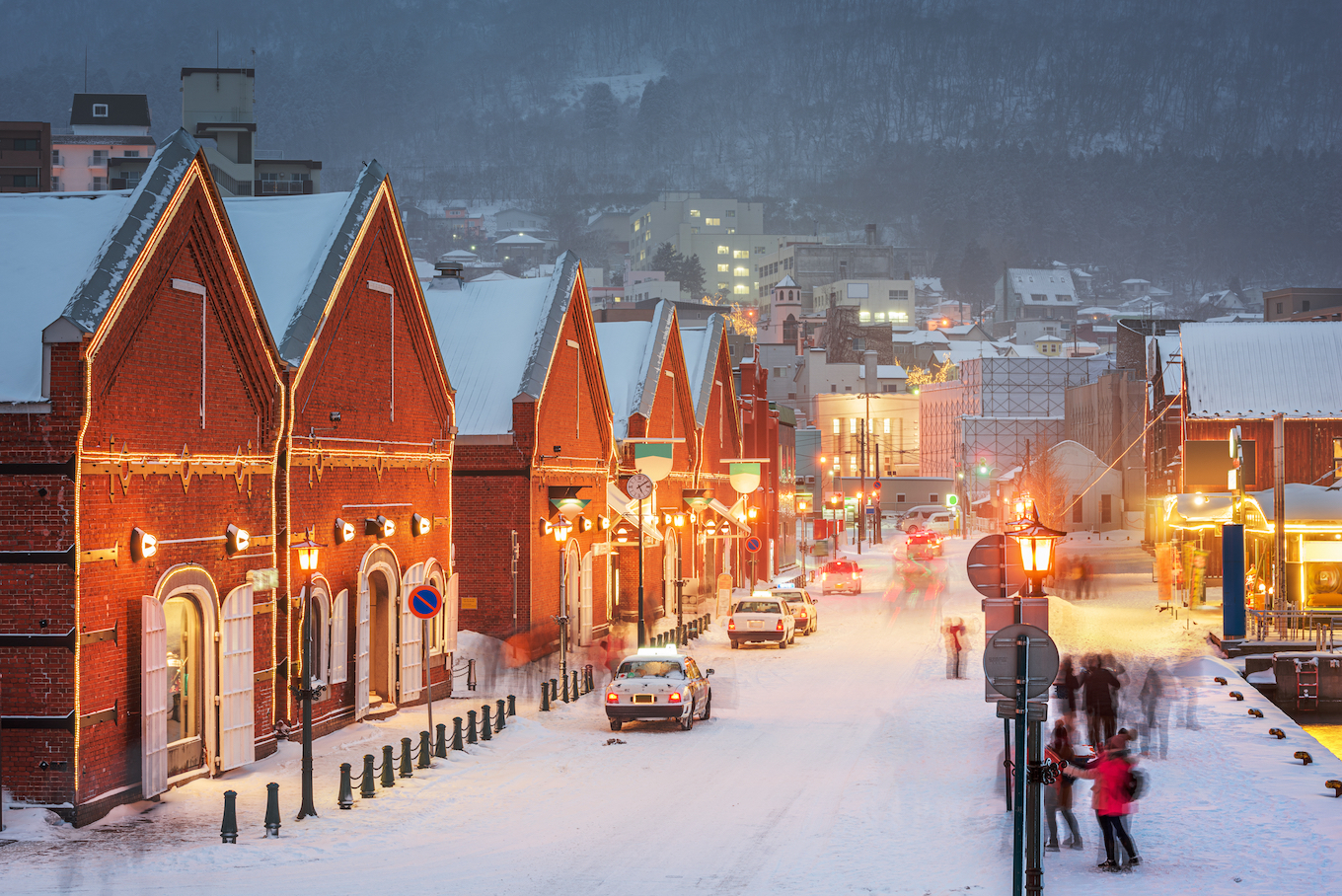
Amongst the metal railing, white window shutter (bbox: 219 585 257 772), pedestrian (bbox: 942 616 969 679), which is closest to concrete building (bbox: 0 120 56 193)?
pedestrian (bbox: 942 616 969 679)

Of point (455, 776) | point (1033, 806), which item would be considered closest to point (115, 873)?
point (455, 776)

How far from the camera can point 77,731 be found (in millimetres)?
17500

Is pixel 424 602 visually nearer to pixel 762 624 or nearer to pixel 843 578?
pixel 762 624

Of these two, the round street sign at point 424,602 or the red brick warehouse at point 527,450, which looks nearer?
the round street sign at point 424,602

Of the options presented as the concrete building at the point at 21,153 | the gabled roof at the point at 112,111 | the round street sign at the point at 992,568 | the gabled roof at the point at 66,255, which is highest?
the gabled roof at the point at 112,111

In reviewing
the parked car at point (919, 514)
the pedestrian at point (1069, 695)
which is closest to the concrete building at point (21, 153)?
the parked car at point (919, 514)

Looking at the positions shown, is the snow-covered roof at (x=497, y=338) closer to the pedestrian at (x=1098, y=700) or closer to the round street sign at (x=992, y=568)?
the pedestrian at (x=1098, y=700)

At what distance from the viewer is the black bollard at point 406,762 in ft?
69.2

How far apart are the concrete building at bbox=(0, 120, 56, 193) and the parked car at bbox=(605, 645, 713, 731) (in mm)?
88474

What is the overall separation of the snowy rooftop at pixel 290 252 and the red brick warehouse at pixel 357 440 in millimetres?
38

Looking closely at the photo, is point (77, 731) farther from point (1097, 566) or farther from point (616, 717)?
point (1097, 566)

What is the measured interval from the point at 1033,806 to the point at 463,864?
22.0 feet

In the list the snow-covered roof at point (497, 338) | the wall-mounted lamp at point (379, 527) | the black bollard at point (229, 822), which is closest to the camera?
the black bollard at point (229, 822)

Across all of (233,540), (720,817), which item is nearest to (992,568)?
(720,817)
